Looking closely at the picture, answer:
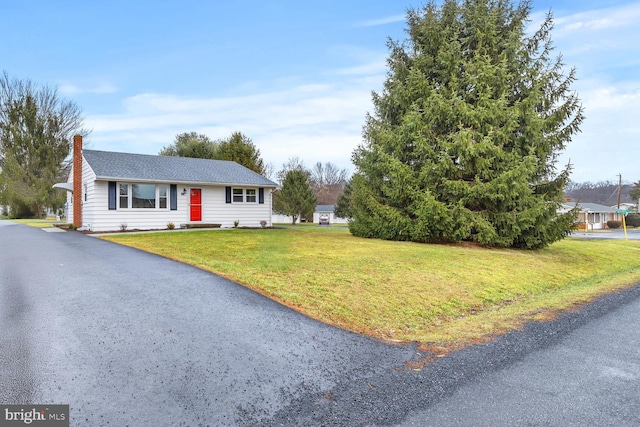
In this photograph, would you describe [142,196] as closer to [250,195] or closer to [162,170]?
[162,170]

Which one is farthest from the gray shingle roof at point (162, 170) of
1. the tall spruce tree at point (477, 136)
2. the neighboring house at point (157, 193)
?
the tall spruce tree at point (477, 136)

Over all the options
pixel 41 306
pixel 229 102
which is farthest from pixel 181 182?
pixel 41 306

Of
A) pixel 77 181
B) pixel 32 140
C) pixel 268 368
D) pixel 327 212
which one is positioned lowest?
pixel 268 368

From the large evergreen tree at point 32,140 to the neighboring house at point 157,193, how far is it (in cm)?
1408

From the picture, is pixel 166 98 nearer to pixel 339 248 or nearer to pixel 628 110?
pixel 339 248

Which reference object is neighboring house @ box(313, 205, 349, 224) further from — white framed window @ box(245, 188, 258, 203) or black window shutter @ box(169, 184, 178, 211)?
black window shutter @ box(169, 184, 178, 211)

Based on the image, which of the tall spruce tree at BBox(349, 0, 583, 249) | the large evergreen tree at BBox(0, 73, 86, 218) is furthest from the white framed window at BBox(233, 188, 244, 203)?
the large evergreen tree at BBox(0, 73, 86, 218)

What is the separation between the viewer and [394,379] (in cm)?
330

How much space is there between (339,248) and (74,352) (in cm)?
819

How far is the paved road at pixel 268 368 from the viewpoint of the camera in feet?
8.75

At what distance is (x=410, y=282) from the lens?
23.4 ft

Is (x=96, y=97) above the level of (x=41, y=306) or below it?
above
